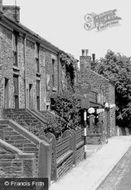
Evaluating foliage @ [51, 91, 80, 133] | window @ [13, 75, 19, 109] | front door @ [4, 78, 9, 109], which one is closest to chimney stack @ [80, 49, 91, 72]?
foliage @ [51, 91, 80, 133]

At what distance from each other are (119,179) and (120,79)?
40.8 metres

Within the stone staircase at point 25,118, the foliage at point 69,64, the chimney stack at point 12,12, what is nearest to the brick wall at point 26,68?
the stone staircase at point 25,118

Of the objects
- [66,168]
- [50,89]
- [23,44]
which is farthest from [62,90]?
[66,168]

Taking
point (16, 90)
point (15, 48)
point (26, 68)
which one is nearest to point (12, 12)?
point (15, 48)

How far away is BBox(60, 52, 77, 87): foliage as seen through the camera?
112 ft

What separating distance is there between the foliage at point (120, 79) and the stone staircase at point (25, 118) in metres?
35.5

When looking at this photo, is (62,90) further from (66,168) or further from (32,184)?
(32,184)

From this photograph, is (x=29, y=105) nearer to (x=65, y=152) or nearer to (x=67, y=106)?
(x=67, y=106)

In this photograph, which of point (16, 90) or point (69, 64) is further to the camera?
point (69, 64)

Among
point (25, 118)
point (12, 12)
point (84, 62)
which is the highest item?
point (84, 62)

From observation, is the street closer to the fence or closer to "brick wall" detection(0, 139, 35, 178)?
the fence

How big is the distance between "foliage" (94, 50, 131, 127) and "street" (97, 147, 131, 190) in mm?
34500

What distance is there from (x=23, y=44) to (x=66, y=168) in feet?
27.4

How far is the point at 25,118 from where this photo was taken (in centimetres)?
2206
